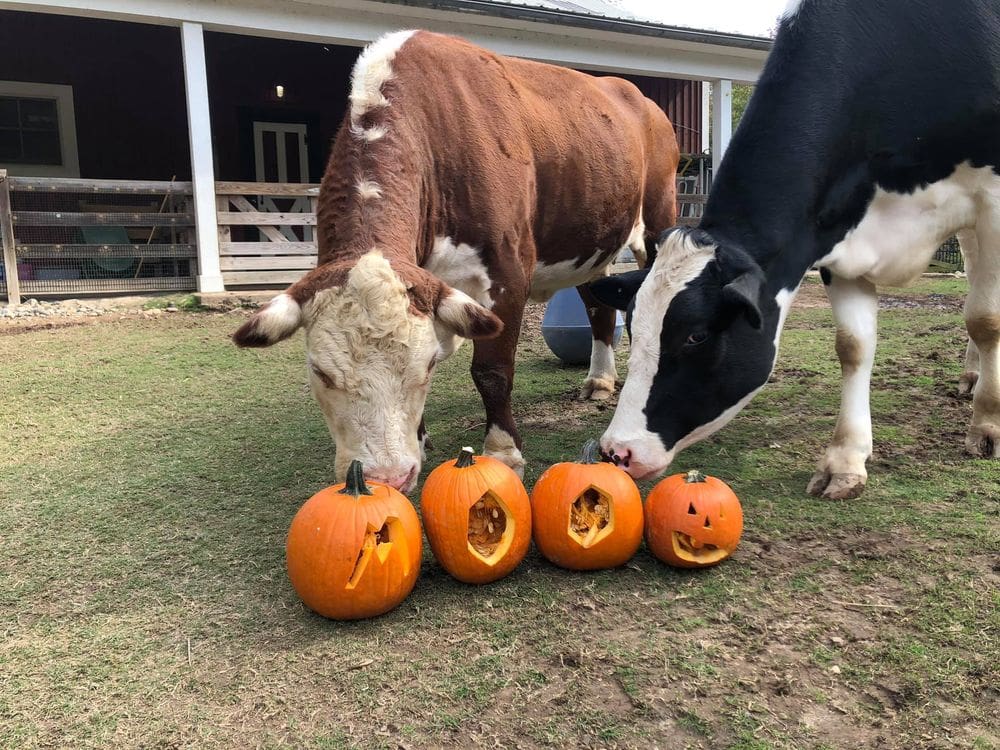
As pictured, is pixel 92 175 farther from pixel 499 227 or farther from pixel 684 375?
pixel 684 375

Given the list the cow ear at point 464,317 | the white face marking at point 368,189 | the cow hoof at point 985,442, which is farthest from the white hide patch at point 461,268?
the cow hoof at point 985,442

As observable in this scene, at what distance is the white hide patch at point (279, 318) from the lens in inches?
100

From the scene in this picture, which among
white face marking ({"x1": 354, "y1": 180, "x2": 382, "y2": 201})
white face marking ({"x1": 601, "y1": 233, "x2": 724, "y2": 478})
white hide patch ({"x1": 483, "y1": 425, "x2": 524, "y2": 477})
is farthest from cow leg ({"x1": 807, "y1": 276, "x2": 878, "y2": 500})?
white face marking ({"x1": 354, "y1": 180, "x2": 382, "y2": 201})

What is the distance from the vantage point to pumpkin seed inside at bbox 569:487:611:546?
8.15 ft

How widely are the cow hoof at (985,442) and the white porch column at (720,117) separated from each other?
9990 mm

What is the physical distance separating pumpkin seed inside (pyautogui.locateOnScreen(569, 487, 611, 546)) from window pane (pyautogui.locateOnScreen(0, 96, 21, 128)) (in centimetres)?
1362

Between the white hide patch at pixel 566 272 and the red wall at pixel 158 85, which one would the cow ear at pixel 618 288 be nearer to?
the white hide patch at pixel 566 272

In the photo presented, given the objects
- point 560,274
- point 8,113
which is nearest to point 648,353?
point 560,274

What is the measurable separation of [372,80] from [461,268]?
0.97 metres

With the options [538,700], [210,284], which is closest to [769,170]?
[538,700]

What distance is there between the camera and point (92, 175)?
42.4 feet

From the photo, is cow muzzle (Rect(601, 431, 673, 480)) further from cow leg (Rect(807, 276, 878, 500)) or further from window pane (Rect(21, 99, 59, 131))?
window pane (Rect(21, 99, 59, 131))

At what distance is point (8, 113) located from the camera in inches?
483

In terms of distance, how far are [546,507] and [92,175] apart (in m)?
13.3
